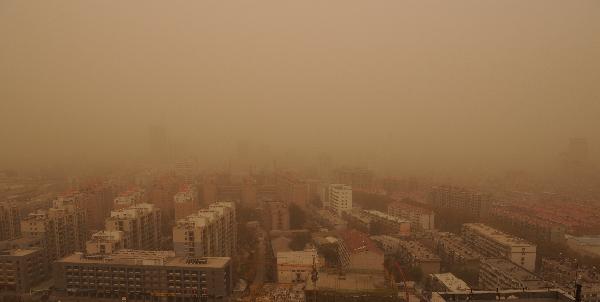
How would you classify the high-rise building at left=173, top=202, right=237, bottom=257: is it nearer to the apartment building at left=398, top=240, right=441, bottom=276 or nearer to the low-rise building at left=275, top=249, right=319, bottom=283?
the low-rise building at left=275, top=249, right=319, bottom=283

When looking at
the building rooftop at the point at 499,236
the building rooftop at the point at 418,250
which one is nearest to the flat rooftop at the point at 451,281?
the building rooftop at the point at 418,250

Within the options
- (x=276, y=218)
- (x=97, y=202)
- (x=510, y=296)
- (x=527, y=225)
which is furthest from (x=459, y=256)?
(x=97, y=202)

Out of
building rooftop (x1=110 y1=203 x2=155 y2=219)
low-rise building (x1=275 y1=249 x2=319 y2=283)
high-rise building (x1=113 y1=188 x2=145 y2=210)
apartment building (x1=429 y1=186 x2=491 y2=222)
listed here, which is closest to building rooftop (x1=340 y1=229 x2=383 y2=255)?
low-rise building (x1=275 y1=249 x2=319 y2=283)

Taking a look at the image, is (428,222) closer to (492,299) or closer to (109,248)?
(109,248)

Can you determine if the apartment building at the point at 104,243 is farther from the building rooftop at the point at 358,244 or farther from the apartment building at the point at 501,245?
the apartment building at the point at 501,245

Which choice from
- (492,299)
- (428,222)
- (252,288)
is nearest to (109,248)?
(252,288)

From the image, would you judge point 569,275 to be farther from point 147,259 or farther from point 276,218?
point 147,259

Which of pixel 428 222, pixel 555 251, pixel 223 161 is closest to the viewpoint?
pixel 555 251
